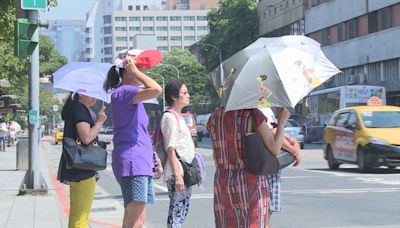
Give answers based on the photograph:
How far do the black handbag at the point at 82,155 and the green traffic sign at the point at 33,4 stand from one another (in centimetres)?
680

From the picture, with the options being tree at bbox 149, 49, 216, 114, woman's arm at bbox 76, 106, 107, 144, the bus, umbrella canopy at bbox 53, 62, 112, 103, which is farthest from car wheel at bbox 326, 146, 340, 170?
tree at bbox 149, 49, 216, 114

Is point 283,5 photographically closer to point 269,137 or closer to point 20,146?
point 20,146

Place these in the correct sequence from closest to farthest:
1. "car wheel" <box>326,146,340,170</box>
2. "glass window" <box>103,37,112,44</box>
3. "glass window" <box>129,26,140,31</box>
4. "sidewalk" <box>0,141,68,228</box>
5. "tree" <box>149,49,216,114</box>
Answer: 1. "sidewalk" <box>0,141,68,228</box>
2. "car wheel" <box>326,146,340,170</box>
3. "tree" <box>149,49,216,114</box>
4. "glass window" <box>129,26,140,31</box>
5. "glass window" <box>103,37,112,44</box>

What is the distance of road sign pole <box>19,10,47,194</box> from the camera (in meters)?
13.4

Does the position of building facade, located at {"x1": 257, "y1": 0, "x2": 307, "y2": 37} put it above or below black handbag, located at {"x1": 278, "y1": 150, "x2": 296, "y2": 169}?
above

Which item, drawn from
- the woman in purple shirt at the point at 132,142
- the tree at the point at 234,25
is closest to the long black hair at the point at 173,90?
the woman in purple shirt at the point at 132,142

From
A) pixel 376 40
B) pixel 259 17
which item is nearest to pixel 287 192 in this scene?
pixel 376 40

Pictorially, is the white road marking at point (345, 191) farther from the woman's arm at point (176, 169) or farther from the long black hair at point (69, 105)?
the long black hair at point (69, 105)

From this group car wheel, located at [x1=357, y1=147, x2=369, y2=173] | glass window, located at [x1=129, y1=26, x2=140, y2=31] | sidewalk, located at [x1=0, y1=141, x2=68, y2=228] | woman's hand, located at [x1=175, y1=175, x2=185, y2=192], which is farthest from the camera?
glass window, located at [x1=129, y1=26, x2=140, y2=31]

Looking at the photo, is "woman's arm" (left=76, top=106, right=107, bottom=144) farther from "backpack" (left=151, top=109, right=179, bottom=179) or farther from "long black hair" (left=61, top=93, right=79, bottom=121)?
"backpack" (left=151, top=109, right=179, bottom=179)

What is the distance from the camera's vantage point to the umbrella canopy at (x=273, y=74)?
4812 mm

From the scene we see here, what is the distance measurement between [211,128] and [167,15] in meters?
177

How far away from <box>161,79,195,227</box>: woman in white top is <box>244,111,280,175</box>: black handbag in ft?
5.42

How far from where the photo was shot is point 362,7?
1919 inches
